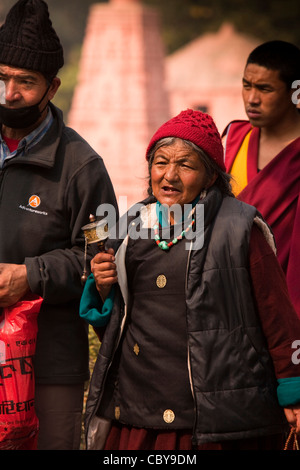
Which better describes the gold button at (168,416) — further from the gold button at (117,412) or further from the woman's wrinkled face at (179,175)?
the woman's wrinkled face at (179,175)

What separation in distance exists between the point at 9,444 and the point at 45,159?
1.09 meters

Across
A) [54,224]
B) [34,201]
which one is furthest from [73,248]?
[34,201]

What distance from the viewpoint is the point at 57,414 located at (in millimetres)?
3213

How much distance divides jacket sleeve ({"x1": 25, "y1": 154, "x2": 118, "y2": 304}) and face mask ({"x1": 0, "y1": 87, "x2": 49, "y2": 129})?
0.87ft

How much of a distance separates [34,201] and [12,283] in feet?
1.13

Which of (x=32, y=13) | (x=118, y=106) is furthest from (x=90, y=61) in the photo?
(x=32, y=13)

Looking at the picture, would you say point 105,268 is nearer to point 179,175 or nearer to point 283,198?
point 179,175

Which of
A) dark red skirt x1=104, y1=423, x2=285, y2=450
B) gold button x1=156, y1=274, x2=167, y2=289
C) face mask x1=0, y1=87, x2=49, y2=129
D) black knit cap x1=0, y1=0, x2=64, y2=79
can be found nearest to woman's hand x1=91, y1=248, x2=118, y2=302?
gold button x1=156, y1=274, x2=167, y2=289

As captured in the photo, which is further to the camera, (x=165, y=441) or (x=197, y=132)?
(x=197, y=132)

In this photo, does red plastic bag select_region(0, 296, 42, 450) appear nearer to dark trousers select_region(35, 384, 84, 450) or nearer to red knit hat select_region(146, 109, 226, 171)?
dark trousers select_region(35, 384, 84, 450)

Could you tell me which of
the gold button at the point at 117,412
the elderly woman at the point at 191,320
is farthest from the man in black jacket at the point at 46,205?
the gold button at the point at 117,412

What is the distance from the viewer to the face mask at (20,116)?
3150 millimetres

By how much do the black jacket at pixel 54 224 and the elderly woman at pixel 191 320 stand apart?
0.22 meters
